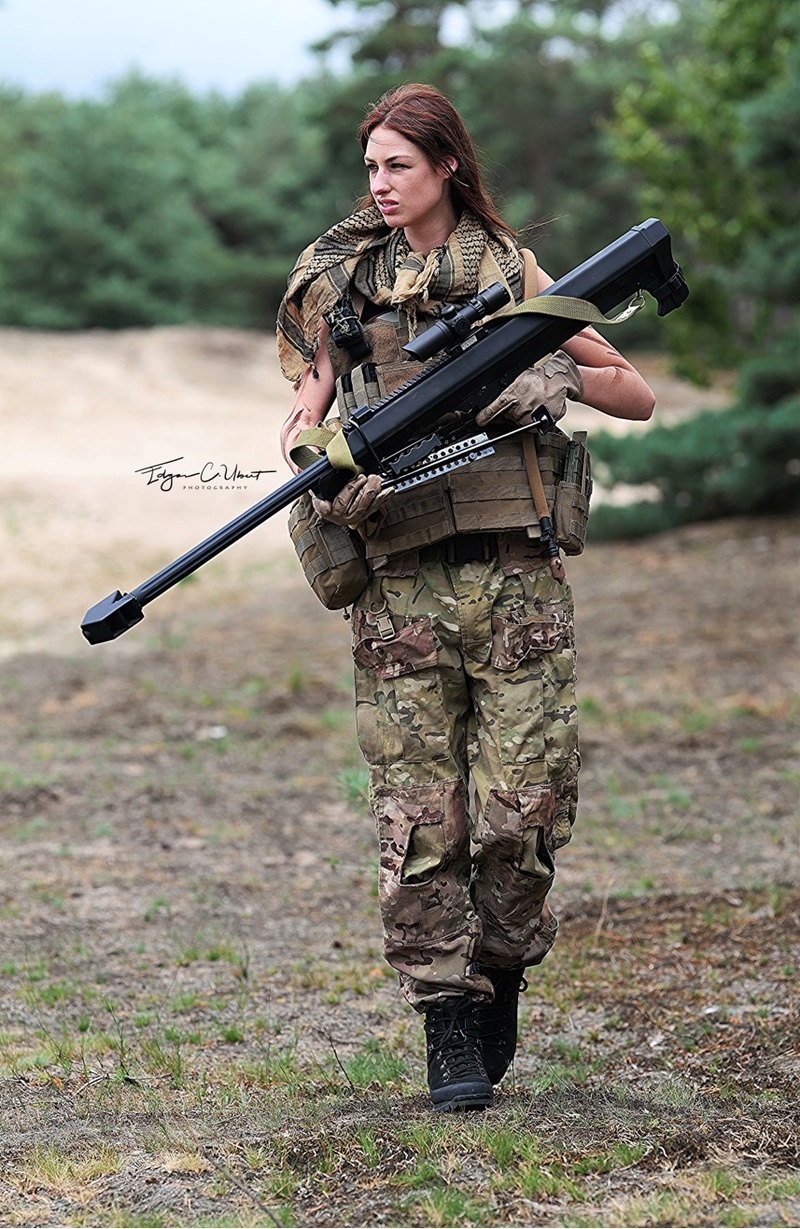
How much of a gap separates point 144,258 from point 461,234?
28.8m

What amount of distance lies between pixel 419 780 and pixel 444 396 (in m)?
0.88

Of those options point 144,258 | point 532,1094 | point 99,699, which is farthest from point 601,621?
point 144,258

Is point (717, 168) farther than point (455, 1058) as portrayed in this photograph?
Yes

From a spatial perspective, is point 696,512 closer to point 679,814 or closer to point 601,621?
point 601,621

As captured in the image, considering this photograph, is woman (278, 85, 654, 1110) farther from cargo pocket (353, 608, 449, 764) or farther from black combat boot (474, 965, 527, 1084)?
black combat boot (474, 965, 527, 1084)

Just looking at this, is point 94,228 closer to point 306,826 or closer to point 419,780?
point 306,826

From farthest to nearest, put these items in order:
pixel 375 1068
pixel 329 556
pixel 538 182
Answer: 1. pixel 538 182
2. pixel 375 1068
3. pixel 329 556

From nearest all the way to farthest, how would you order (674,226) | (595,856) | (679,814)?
(595,856) < (679,814) < (674,226)

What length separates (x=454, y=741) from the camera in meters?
3.79

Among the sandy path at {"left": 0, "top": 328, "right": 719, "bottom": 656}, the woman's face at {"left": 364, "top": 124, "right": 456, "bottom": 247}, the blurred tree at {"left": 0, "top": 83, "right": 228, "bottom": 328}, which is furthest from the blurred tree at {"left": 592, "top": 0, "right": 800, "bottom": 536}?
the blurred tree at {"left": 0, "top": 83, "right": 228, "bottom": 328}

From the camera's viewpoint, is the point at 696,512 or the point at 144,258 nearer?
the point at 696,512

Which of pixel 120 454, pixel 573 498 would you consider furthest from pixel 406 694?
pixel 120 454

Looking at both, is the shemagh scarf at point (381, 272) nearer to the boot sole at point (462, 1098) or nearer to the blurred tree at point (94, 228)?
the boot sole at point (462, 1098)

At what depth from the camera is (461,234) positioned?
3.75 m
